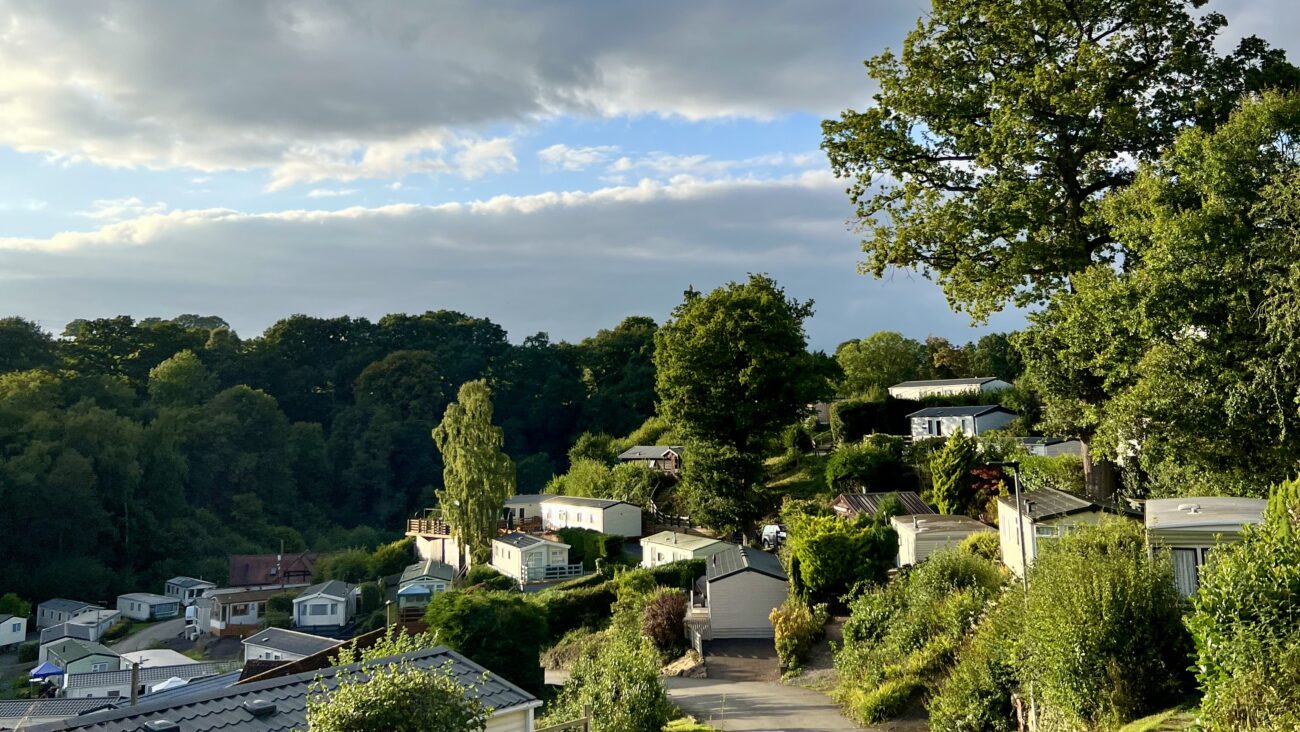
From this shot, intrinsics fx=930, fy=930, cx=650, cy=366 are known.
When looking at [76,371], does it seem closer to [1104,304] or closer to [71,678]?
[71,678]

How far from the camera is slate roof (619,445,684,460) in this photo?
175 ft

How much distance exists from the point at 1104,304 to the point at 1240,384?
8.74 ft

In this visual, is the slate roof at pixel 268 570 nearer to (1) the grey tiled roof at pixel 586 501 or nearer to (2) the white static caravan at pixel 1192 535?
(1) the grey tiled roof at pixel 586 501

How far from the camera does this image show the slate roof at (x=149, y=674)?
121ft

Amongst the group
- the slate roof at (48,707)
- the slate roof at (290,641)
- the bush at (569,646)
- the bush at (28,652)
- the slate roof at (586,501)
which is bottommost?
the bush at (28,652)

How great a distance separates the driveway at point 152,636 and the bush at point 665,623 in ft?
109

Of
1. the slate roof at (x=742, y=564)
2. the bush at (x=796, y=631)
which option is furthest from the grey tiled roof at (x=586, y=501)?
the bush at (x=796, y=631)

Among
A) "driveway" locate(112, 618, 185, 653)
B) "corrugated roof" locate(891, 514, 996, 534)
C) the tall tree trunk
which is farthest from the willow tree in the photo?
the tall tree trunk

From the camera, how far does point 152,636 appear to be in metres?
51.4

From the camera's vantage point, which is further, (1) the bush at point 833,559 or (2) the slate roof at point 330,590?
(2) the slate roof at point 330,590

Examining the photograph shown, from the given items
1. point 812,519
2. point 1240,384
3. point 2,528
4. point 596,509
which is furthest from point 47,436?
point 1240,384

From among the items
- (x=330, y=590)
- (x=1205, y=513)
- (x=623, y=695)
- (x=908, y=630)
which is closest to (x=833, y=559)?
(x=908, y=630)

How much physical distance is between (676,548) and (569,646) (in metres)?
5.84

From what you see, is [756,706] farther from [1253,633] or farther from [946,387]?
[946,387]
